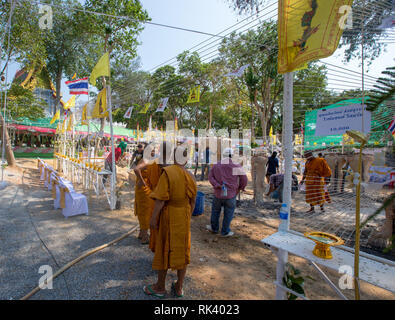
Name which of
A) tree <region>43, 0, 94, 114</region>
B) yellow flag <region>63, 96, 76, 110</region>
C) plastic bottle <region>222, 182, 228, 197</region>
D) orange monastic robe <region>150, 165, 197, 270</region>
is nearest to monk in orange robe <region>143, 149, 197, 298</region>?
orange monastic robe <region>150, 165, 197, 270</region>

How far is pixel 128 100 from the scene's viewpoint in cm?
2450

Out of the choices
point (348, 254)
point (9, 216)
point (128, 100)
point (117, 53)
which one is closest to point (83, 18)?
point (117, 53)

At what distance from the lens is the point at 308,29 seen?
1945 mm

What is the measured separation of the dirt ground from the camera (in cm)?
257

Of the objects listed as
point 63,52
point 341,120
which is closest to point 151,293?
point 341,120

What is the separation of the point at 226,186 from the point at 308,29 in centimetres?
276

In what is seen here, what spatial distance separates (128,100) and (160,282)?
24681 mm

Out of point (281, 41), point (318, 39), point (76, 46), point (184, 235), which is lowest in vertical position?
point (184, 235)

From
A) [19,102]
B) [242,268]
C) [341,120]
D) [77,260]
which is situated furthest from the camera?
[19,102]

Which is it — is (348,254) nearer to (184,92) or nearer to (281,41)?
(281,41)

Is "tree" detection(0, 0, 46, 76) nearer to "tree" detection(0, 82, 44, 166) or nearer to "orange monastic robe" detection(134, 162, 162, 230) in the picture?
"tree" detection(0, 82, 44, 166)

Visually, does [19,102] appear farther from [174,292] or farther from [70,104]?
[174,292]

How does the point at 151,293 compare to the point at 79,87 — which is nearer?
the point at 151,293
